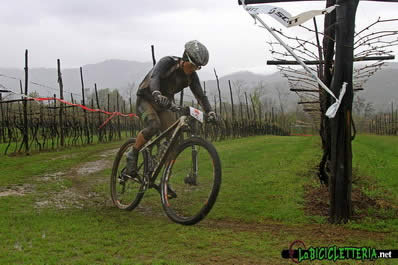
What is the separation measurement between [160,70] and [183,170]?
3.94 feet

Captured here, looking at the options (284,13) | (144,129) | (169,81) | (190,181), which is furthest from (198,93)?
(284,13)

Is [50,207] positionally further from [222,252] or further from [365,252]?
[365,252]

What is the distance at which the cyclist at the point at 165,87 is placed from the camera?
4.27m

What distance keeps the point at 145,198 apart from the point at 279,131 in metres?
52.4

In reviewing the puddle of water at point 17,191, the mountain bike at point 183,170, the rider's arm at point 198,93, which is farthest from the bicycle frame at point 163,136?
the puddle of water at point 17,191

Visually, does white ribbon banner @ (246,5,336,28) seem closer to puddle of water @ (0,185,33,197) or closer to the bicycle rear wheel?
the bicycle rear wheel

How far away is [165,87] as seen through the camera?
4.73 metres

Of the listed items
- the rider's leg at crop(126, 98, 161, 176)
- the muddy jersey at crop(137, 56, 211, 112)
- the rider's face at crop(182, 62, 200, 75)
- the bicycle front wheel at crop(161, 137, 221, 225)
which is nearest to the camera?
the bicycle front wheel at crop(161, 137, 221, 225)

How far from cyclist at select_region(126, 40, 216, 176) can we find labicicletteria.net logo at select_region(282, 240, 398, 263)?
1.72 meters

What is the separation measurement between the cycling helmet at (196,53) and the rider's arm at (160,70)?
1.16ft

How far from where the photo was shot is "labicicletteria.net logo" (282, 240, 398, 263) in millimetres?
3203

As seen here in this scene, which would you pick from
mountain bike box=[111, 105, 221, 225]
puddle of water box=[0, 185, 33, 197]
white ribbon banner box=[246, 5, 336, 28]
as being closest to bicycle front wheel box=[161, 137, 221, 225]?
mountain bike box=[111, 105, 221, 225]

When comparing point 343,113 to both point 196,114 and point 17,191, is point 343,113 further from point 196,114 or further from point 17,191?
point 17,191

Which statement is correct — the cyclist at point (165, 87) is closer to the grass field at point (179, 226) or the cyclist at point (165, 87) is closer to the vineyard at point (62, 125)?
the grass field at point (179, 226)
